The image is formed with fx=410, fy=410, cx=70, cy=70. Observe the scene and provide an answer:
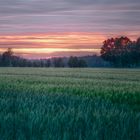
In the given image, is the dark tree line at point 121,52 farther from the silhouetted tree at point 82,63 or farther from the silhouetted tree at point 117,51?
the silhouetted tree at point 82,63

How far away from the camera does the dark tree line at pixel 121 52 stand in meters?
98.9

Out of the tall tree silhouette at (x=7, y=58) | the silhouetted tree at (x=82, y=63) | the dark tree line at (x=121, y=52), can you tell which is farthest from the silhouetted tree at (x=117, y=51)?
the tall tree silhouette at (x=7, y=58)

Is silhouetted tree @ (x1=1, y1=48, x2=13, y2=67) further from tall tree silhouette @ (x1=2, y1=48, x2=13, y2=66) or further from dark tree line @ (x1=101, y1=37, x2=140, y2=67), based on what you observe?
dark tree line @ (x1=101, y1=37, x2=140, y2=67)

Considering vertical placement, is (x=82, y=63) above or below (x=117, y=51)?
below

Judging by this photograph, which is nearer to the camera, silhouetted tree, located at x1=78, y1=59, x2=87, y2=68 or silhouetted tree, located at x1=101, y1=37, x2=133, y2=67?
silhouetted tree, located at x1=101, y1=37, x2=133, y2=67

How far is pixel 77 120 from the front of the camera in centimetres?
748

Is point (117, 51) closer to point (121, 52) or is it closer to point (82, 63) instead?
point (121, 52)

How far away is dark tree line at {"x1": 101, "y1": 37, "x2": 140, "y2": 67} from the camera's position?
325 feet

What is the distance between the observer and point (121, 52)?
107688 millimetres

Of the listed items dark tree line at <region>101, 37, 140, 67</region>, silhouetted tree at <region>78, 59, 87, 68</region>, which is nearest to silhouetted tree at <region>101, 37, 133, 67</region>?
dark tree line at <region>101, 37, 140, 67</region>

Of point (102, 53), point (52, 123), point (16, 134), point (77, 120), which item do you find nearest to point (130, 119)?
point (77, 120)

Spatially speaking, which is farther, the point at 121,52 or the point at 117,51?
the point at 117,51

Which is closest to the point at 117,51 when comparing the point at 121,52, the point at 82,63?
the point at 121,52

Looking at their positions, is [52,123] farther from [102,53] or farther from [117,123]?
[102,53]
